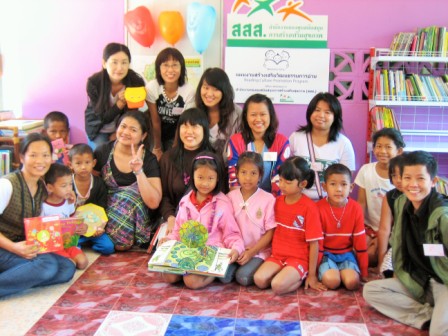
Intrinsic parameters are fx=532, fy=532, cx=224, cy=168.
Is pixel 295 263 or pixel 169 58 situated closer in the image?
pixel 295 263

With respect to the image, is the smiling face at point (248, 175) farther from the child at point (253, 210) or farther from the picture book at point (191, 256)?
the picture book at point (191, 256)

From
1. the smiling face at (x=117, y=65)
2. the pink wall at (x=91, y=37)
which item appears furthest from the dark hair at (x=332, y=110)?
the smiling face at (x=117, y=65)

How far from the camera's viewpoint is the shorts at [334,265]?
3086 millimetres

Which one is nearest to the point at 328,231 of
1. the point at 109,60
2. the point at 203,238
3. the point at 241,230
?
the point at 241,230

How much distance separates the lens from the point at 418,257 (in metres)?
2.66

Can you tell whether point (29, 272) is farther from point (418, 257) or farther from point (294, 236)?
point (418, 257)

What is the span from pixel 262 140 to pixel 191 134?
1.57ft

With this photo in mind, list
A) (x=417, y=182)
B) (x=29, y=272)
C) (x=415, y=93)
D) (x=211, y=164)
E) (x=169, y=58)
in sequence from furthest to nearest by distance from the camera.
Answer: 1. (x=415, y=93)
2. (x=169, y=58)
3. (x=211, y=164)
4. (x=29, y=272)
5. (x=417, y=182)

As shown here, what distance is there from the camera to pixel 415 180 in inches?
100

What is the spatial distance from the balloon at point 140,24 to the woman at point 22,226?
5.27 ft

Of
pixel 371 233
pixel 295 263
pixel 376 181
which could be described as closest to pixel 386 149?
pixel 376 181

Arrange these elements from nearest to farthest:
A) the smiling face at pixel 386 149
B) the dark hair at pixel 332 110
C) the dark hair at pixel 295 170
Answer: the dark hair at pixel 295 170 → the smiling face at pixel 386 149 → the dark hair at pixel 332 110

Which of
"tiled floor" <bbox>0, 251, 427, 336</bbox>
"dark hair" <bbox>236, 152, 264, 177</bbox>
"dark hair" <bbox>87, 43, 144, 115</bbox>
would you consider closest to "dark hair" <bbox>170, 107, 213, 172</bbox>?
"dark hair" <bbox>236, 152, 264, 177</bbox>

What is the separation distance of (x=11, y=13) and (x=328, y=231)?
3441mm
